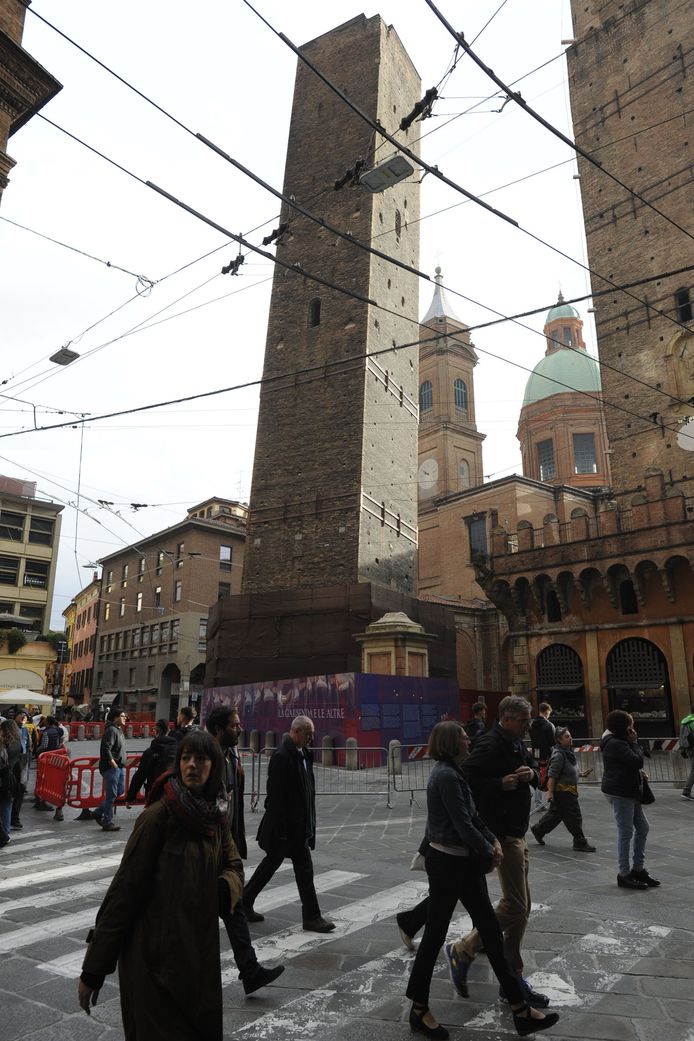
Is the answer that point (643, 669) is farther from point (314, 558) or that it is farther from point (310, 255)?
point (310, 255)

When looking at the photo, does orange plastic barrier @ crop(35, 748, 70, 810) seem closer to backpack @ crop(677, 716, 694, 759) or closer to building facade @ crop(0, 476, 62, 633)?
backpack @ crop(677, 716, 694, 759)

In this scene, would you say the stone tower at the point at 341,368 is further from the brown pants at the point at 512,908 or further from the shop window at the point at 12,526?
the shop window at the point at 12,526

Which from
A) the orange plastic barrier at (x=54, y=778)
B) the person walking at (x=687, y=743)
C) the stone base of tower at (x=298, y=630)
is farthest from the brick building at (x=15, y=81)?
the stone base of tower at (x=298, y=630)

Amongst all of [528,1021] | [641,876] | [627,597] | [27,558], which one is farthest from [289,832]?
[27,558]

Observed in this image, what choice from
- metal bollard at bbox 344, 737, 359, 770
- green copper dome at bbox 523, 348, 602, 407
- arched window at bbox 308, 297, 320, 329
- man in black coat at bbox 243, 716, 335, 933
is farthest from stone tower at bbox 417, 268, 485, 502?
man in black coat at bbox 243, 716, 335, 933

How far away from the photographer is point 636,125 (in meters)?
27.3

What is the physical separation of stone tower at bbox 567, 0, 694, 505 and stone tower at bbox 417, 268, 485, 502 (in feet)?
64.9

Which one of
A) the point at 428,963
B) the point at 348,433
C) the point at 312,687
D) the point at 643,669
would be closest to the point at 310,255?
the point at 348,433

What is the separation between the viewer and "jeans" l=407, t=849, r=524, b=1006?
3.30 metres

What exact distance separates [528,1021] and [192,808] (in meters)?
2.02

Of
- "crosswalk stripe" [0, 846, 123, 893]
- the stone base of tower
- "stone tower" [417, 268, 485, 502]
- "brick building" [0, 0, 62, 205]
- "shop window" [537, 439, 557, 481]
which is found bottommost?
"crosswalk stripe" [0, 846, 123, 893]

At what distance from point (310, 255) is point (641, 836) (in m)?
24.8

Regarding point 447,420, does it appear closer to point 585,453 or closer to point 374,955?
point 585,453

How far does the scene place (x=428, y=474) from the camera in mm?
50125
